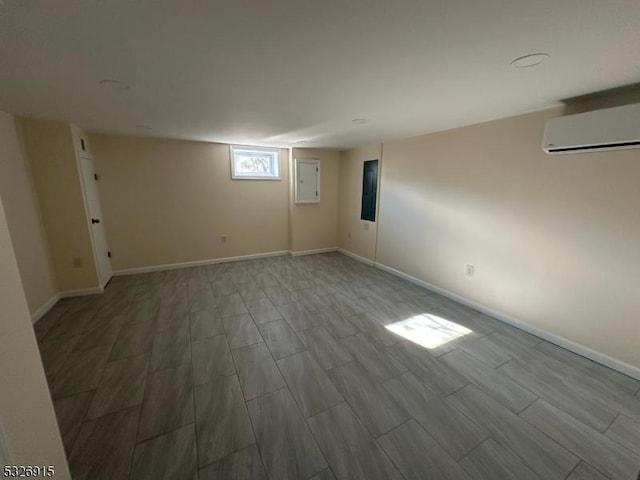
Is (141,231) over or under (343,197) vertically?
under

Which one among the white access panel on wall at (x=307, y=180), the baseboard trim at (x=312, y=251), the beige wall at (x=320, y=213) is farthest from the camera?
the baseboard trim at (x=312, y=251)

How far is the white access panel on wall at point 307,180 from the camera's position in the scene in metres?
4.88

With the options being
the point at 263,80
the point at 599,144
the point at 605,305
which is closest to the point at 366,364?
the point at 605,305

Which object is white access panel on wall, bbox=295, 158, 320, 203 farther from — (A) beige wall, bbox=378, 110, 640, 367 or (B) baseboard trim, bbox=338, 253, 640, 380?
(B) baseboard trim, bbox=338, 253, 640, 380

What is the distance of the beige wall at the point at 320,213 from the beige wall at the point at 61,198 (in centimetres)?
313

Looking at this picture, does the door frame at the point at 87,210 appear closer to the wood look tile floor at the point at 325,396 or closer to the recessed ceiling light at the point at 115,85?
the wood look tile floor at the point at 325,396

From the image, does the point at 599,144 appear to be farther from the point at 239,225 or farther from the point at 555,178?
the point at 239,225

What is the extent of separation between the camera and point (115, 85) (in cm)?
184

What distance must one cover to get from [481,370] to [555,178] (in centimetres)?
184

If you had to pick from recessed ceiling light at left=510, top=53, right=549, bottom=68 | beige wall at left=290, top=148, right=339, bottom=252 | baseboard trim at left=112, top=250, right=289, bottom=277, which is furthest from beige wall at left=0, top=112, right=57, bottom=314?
recessed ceiling light at left=510, top=53, right=549, bottom=68

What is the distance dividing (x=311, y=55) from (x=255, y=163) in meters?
3.55

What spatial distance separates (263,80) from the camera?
1753 mm

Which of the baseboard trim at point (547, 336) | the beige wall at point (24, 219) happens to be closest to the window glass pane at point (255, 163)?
the beige wall at point (24, 219)

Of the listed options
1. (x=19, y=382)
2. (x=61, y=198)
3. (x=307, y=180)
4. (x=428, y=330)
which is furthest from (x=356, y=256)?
(x=19, y=382)
